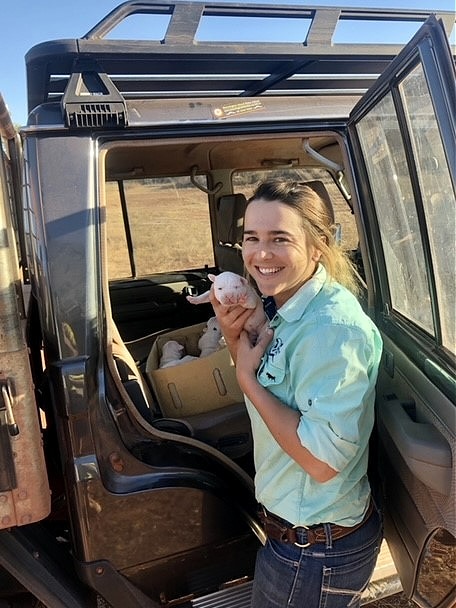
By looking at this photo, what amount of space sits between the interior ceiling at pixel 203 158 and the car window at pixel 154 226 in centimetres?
23

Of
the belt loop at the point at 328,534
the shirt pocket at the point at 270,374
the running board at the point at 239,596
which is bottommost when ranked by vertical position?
the running board at the point at 239,596

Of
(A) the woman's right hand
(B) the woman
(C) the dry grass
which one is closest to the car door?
(B) the woman

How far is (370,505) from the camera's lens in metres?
1.70

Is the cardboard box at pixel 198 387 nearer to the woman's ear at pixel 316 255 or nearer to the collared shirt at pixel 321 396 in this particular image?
the collared shirt at pixel 321 396

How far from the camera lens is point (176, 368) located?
2246 mm

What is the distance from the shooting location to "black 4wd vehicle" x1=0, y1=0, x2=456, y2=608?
1548 mm

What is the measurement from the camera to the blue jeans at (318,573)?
60.5 inches

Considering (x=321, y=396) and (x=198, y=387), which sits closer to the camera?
(x=321, y=396)

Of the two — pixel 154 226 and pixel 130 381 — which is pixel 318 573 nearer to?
pixel 130 381

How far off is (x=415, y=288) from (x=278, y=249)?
0.50 meters

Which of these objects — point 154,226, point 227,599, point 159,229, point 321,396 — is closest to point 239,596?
point 227,599

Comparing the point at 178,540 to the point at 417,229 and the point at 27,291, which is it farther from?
the point at 27,291

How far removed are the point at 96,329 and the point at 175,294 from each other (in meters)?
2.50

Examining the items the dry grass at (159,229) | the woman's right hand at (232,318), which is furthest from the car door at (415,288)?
the dry grass at (159,229)
